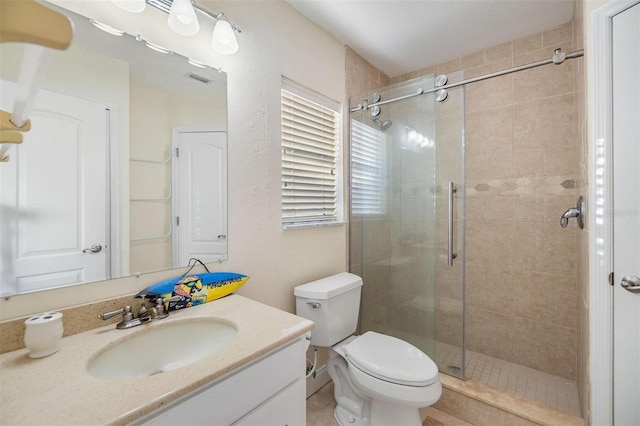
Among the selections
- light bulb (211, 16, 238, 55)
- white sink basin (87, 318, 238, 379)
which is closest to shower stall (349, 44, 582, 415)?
light bulb (211, 16, 238, 55)

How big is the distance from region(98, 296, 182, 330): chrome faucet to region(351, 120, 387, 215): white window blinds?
1.46m

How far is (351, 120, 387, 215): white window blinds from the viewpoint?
6.97 ft

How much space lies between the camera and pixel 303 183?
1.89 m

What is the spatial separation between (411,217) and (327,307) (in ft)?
2.83

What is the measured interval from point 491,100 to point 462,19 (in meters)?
0.69

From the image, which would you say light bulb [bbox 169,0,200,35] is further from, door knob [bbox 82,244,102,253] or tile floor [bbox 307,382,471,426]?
tile floor [bbox 307,382,471,426]

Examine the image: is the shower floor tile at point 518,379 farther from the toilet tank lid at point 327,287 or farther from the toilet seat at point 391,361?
the toilet tank lid at point 327,287

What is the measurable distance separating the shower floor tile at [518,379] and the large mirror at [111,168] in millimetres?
1701

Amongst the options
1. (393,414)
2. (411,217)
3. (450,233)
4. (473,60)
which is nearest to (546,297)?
(450,233)

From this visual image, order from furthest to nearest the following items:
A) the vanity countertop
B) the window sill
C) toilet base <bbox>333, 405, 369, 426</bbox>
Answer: the window sill
toilet base <bbox>333, 405, 369, 426</bbox>
the vanity countertop

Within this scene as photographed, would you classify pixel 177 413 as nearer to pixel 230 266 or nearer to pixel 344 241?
pixel 230 266

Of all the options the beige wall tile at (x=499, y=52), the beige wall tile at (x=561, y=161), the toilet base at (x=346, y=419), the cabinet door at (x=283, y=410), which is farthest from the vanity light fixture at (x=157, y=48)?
the beige wall tile at (x=561, y=161)

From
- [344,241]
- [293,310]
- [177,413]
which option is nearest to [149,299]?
[177,413]

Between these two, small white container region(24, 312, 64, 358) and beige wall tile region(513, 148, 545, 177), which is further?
beige wall tile region(513, 148, 545, 177)
